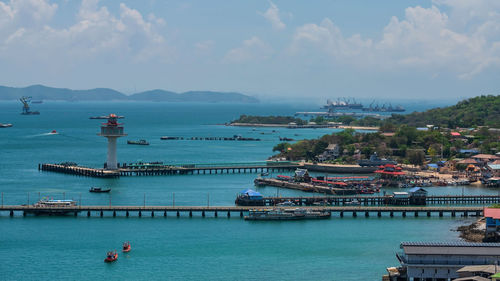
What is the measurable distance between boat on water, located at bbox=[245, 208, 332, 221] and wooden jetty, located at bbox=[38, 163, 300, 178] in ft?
99.1

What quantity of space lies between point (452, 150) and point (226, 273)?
213ft

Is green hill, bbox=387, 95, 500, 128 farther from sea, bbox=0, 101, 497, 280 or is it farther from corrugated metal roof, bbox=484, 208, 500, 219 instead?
corrugated metal roof, bbox=484, 208, 500, 219

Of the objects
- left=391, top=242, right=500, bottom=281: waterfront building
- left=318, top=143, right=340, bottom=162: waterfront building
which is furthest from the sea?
left=318, top=143, right=340, bottom=162: waterfront building

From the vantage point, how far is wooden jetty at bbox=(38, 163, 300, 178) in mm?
87562

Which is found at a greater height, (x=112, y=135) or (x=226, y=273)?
(x=112, y=135)

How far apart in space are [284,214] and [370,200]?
11080 mm

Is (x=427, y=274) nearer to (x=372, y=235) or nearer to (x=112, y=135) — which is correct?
(x=372, y=235)

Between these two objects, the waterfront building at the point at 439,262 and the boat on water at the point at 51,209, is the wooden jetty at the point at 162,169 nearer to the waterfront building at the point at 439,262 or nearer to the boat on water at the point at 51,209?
the boat on water at the point at 51,209

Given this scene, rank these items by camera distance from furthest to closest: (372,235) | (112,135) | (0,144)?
(0,144)
(112,135)
(372,235)

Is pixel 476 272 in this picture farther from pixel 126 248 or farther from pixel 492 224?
pixel 126 248

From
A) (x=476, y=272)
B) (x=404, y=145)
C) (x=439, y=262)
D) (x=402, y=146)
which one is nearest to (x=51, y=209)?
(x=439, y=262)

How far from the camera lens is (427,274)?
40188 mm

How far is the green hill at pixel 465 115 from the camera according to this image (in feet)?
479

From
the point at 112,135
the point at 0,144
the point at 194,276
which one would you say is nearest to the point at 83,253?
the point at 194,276
